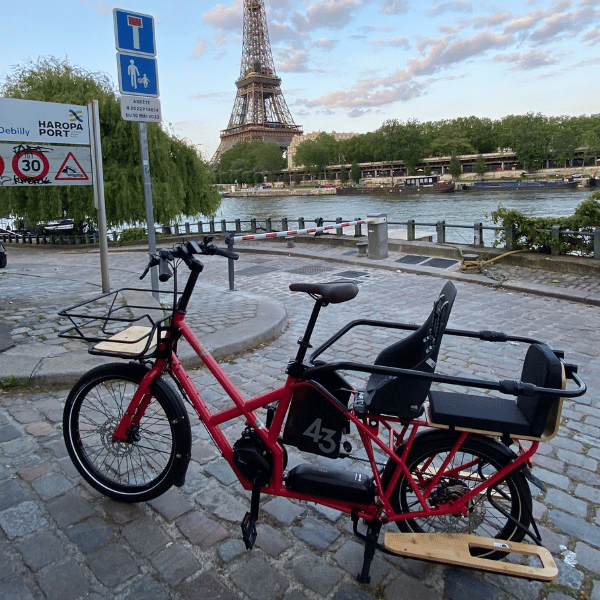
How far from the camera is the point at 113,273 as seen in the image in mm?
11086

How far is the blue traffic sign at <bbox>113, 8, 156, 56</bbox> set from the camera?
5918 millimetres

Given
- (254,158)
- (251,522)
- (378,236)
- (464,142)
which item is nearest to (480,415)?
(251,522)

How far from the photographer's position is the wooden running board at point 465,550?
2.21 metres

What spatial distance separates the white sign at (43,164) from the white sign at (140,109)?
1445mm

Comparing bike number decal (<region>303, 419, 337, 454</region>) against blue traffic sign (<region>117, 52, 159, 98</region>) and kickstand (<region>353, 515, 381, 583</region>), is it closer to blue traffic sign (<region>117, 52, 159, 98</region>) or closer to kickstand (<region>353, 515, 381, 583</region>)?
kickstand (<region>353, 515, 381, 583</region>)

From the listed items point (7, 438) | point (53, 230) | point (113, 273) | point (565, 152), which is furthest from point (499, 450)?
point (565, 152)

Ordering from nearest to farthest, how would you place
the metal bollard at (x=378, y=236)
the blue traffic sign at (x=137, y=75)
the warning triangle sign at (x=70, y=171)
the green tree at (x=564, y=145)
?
the blue traffic sign at (x=137, y=75) < the warning triangle sign at (x=70, y=171) < the metal bollard at (x=378, y=236) < the green tree at (x=564, y=145)

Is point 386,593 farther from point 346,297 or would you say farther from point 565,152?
point 565,152

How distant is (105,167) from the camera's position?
831 inches

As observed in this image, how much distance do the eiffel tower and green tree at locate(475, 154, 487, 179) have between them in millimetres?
45307

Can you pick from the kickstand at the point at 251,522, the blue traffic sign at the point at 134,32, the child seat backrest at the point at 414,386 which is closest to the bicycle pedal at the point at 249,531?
the kickstand at the point at 251,522

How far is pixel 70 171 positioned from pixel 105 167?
14.8 meters

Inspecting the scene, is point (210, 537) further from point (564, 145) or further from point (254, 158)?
point (254, 158)

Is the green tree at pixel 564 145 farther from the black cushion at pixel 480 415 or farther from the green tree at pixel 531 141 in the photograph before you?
the black cushion at pixel 480 415
